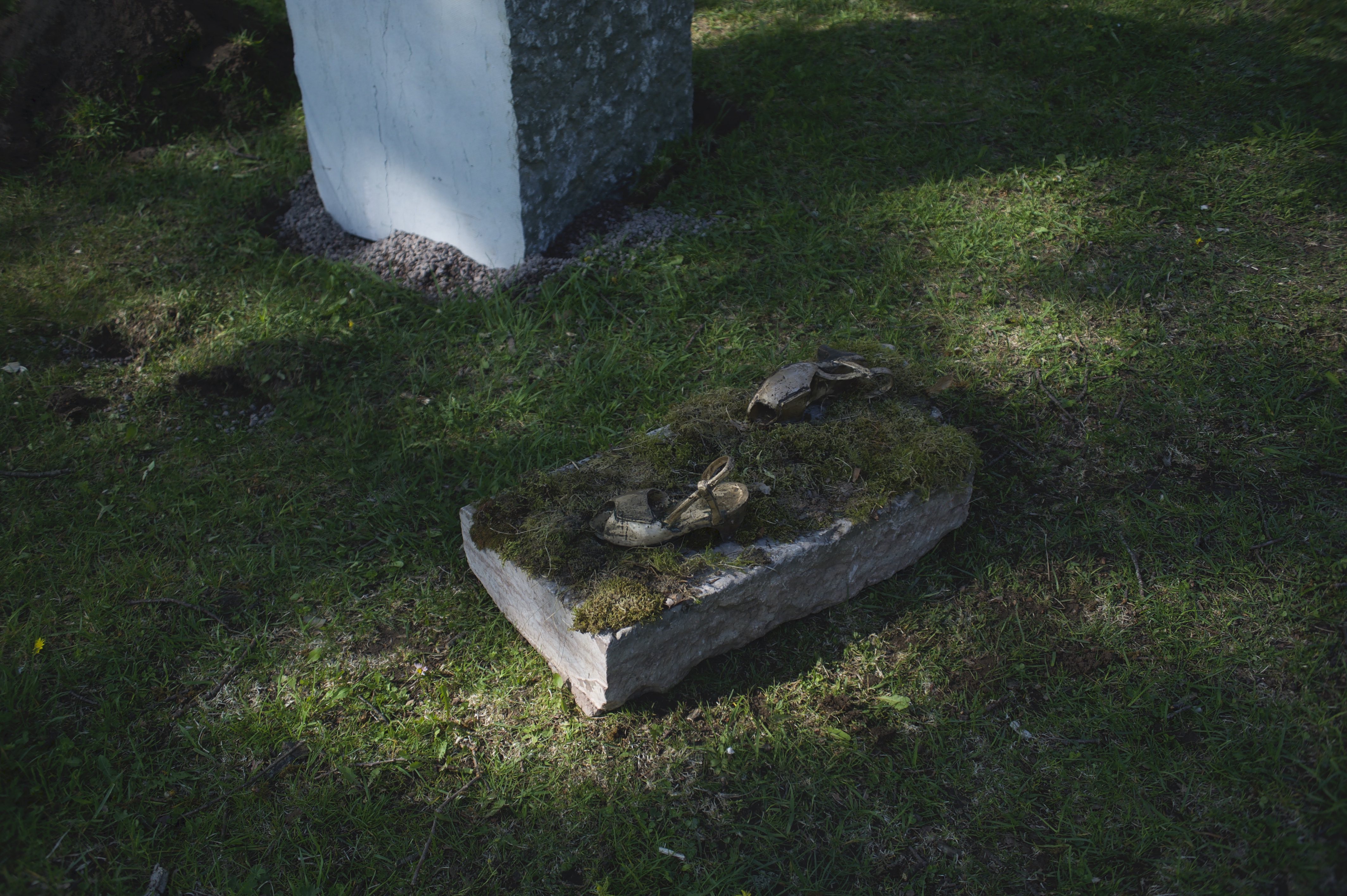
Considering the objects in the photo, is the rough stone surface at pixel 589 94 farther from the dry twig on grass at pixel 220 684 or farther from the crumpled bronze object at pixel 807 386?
the dry twig on grass at pixel 220 684

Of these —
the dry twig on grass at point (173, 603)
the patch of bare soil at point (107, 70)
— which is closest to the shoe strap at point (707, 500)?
the dry twig on grass at point (173, 603)

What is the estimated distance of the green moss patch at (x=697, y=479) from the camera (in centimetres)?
256

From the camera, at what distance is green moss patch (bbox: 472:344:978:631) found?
2.56m

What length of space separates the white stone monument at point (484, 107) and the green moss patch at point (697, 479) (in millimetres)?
1633

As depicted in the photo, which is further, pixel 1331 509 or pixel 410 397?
pixel 410 397

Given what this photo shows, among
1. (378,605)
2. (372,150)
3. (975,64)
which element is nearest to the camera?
(378,605)

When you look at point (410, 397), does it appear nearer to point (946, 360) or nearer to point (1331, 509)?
point (946, 360)

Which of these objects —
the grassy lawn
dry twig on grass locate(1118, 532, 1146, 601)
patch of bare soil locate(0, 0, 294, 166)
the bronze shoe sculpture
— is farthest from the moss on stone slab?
patch of bare soil locate(0, 0, 294, 166)

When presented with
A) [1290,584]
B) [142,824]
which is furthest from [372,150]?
[1290,584]

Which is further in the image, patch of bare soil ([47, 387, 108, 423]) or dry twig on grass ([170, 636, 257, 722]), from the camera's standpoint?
patch of bare soil ([47, 387, 108, 423])

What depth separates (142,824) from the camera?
236 cm

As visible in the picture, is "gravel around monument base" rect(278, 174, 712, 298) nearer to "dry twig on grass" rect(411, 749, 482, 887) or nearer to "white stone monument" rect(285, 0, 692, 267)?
"white stone monument" rect(285, 0, 692, 267)

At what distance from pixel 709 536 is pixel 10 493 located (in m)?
2.78

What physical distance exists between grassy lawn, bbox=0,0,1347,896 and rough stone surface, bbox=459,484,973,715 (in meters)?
0.10
